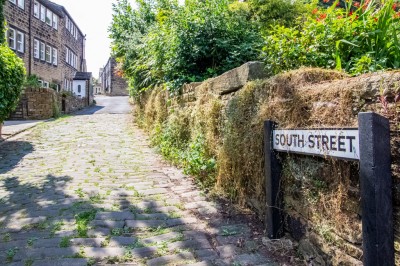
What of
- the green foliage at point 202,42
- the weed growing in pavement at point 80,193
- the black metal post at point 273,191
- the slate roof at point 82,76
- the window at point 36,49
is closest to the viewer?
the black metal post at point 273,191

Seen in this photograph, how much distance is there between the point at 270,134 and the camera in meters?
2.60

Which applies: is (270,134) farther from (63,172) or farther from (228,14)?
(228,14)

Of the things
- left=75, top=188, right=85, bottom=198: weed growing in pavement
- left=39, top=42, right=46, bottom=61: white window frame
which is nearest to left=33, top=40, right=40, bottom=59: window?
left=39, top=42, right=46, bottom=61: white window frame

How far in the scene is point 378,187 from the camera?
5.16ft

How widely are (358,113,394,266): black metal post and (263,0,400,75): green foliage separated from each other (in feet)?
4.02

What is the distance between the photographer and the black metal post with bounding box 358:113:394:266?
5.15ft

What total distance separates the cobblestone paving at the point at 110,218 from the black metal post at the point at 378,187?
921mm

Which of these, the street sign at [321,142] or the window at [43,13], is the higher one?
the window at [43,13]

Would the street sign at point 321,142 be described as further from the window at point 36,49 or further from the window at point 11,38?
the window at point 36,49

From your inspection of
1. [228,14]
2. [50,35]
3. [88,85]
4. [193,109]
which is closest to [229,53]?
[228,14]

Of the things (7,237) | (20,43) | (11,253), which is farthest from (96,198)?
(20,43)

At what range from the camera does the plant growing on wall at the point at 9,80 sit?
686 cm

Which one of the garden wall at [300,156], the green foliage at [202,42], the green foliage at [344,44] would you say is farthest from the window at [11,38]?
the green foliage at [344,44]

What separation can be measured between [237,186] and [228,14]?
4.10 metres
